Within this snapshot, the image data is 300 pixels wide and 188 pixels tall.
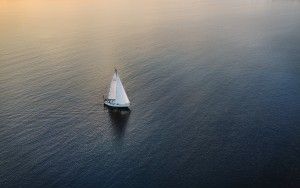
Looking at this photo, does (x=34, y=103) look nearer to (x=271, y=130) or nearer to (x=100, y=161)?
(x=100, y=161)

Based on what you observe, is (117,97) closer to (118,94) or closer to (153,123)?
(118,94)

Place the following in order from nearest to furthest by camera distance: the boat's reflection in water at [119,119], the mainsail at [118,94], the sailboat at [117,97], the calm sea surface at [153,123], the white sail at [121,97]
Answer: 1. the calm sea surface at [153,123]
2. the boat's reflection in water at [119,119]
3. the sailboat at [117,97]
4. the white sail at [121,97]
5. the mainsail at [118,94]

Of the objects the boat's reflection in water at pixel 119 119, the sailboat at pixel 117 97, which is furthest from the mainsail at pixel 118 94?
the boat's reflection in water at pixel 119 119

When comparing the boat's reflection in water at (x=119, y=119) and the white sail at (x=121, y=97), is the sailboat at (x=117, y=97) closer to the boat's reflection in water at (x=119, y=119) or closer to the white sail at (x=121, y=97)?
the white sail at (x=121, y=97)

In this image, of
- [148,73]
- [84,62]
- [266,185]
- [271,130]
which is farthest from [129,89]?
[266,185]

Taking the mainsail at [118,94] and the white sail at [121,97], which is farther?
the mainsail at [118,94]

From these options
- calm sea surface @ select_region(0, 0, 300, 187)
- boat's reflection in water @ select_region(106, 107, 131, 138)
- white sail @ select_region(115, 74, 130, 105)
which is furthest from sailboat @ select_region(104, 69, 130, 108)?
calm sea surface @ select_region(0, 0, 300, 187)
